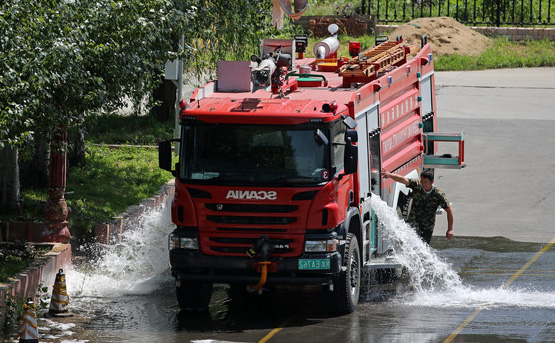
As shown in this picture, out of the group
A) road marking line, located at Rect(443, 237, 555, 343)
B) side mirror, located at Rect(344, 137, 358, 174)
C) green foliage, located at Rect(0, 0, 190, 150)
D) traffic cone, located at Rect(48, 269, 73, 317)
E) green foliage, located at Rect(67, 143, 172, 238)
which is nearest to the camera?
green foliage, located at Rect(0, 0, 190, 150)

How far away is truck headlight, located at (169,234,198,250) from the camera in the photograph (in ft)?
42.3

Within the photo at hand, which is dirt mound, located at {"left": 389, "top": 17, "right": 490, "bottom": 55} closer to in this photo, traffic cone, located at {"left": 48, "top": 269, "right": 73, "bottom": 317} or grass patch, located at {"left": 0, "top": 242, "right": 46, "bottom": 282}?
grass patch, located at {"left": 0, "top": 242, "right": 46, "bottom": 282}

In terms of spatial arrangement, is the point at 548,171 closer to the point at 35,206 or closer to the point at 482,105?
the point at 482,105

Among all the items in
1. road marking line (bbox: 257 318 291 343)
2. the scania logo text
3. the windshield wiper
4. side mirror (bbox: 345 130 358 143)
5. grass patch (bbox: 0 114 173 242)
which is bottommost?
road marking line (bbox: 257 318 291 343)

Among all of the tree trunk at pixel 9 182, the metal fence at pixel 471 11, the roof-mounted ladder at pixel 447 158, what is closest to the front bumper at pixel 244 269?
the tree trunk at pixel 9 182

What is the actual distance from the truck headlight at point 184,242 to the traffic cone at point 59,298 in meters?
1.46

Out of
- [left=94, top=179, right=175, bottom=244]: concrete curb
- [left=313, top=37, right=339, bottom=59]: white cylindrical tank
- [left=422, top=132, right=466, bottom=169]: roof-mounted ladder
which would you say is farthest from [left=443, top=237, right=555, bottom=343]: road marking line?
[left=94, top=179, right=175, bottom=244]: concrete curb

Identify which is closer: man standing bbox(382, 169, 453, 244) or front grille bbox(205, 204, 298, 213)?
front grille bbox(205, 204, 298, 213)

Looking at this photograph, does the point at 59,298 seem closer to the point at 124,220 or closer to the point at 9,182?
the point at 9,182

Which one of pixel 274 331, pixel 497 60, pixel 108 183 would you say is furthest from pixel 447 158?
pixel 497 60

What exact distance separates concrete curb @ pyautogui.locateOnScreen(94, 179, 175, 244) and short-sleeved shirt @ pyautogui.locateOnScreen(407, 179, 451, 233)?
15.2ft

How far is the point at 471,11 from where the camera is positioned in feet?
122

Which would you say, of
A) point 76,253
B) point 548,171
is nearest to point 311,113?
point 76,253

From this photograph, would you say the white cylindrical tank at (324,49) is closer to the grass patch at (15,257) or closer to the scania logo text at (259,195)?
the scania logo text at (259,195)
